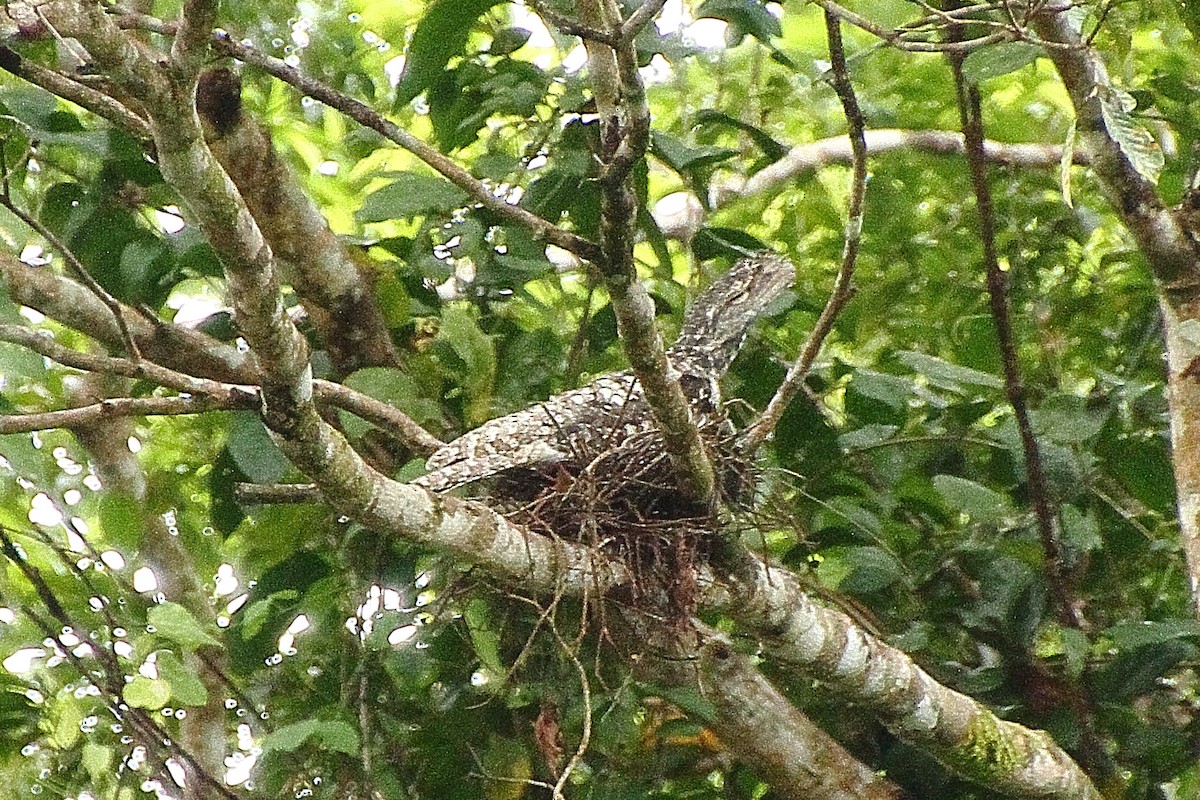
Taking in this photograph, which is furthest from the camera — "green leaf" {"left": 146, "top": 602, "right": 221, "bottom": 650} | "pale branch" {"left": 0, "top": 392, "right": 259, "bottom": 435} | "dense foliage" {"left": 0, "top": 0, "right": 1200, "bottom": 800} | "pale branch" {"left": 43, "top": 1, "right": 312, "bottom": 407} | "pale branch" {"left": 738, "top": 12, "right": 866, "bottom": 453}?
"dense foliage" {"left": 0, "top": 0, "right": 1200, "bottom": 800}

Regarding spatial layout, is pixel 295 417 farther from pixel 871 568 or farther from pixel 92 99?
pixel 871 568

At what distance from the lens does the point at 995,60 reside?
2854 mm

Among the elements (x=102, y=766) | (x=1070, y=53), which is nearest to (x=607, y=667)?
(x=102, y=766)

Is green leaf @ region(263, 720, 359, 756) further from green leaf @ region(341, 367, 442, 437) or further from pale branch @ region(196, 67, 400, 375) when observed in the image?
pale branch @ region(196, 67, 400, 375)

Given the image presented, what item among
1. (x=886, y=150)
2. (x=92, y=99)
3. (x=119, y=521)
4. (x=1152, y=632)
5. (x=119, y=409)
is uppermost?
(x=886, y=150)

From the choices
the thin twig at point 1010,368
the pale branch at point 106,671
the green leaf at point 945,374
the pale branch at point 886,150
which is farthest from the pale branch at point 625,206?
the pale branch at point 886,150

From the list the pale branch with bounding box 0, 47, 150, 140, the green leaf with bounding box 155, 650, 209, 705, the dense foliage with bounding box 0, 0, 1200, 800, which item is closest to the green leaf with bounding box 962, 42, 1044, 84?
the dense foliage with bounding box 0, 0, 1200, 800

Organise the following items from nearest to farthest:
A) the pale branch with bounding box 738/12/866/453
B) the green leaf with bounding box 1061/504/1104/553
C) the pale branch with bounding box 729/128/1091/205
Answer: the pale branch with bounding box 738/12/866/453 → the green leaf with bounding box 1061/504/1104/553 → the pale branch with bounding box 729/128/1091/205

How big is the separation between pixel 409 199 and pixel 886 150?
2.12 meters

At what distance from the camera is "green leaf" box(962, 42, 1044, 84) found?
2.84 meters

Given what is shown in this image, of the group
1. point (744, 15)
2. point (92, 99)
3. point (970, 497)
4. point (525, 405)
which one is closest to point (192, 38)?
point (92, 99)

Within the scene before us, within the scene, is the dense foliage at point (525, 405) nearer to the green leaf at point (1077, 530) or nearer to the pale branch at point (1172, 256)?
the green leaf at point (1077, 530)

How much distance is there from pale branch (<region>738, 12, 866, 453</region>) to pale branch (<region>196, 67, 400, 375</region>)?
103cm

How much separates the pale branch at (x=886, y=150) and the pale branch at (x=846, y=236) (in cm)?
163
